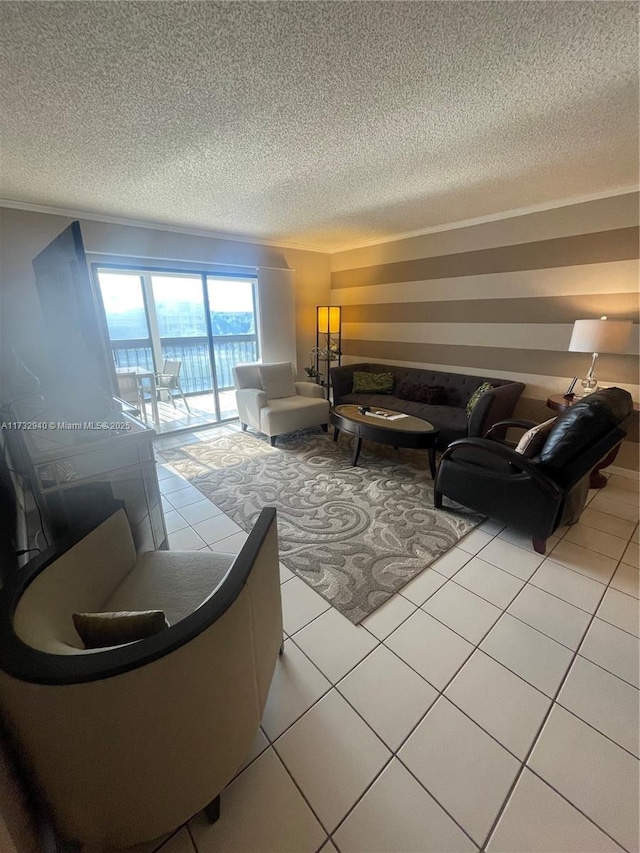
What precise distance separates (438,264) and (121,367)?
431 centimetres

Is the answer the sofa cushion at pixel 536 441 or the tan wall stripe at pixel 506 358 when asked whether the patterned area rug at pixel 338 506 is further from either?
the tan wall stripe at pixel 506 358

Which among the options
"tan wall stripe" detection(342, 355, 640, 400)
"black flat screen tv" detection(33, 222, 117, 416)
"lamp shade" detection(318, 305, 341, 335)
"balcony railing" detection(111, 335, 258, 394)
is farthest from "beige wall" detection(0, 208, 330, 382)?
"tan wall stripe" detection(342, 355, 640, 400)

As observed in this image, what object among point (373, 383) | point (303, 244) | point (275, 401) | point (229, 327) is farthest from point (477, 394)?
point (229, 327)

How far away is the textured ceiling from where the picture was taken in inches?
46.2

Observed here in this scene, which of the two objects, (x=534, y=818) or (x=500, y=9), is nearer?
(x=534, y=818)

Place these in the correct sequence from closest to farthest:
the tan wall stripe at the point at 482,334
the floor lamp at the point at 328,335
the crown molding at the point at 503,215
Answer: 1. the crown molding at the point at 503,215
2. the tan wall stripe at the point at 482,334
3. the floor lamp at the point at 328,335

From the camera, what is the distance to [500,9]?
1.14 meters

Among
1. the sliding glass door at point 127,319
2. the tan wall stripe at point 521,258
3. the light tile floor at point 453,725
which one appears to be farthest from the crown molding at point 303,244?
the light tile floor at point 453,725

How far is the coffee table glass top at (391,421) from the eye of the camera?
2961 mm

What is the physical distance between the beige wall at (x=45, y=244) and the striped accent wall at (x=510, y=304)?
1587mm

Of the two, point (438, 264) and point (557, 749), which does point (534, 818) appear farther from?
point (438, 264)

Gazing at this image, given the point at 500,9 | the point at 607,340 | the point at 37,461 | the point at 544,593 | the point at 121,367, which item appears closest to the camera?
the point at 500,9

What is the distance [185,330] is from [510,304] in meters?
4.34

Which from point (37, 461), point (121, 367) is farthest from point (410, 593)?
point (121, 367)
